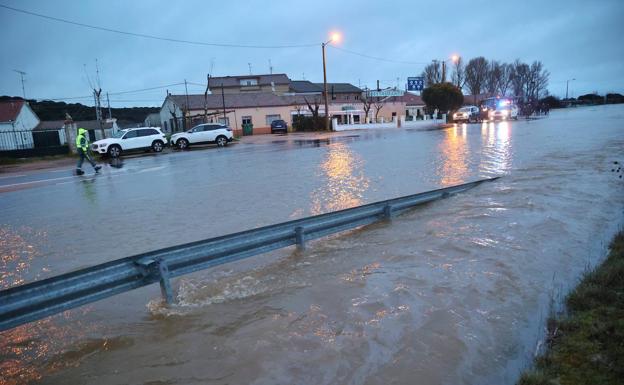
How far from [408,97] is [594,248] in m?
78.5

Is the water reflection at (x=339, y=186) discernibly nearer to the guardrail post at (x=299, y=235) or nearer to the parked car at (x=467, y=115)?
the guardrail post at (x=299, y=235)

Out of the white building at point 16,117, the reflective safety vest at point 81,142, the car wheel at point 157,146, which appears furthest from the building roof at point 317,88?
the reflective safety vest at point 81,142

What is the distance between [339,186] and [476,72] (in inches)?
3612

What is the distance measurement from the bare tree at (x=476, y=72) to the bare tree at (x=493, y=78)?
1242mm

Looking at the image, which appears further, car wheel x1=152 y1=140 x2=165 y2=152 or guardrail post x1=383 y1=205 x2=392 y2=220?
car wheel x1=152 y1=140 x2=165 y2=152

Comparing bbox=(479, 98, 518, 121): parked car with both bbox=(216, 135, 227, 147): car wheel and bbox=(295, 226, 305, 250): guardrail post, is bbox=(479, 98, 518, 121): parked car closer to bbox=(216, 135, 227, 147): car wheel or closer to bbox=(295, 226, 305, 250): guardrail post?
bbox=(216, 135, 227, 147): car wheel

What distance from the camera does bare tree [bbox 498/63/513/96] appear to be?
3745 inches

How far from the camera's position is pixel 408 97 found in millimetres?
80250

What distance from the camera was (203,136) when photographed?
2975 cm

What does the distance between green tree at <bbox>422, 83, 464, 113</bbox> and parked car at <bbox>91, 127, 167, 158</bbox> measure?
43913mm

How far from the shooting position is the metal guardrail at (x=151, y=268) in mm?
3205

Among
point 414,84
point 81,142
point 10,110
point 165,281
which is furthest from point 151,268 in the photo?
point 414,84

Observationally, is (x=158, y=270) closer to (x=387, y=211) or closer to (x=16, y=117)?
(x=387, y=211)

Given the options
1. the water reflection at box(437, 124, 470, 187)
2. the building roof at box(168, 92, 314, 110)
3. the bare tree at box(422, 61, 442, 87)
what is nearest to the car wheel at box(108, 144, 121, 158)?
the water reflection at box(437, 124, 470, 187)
